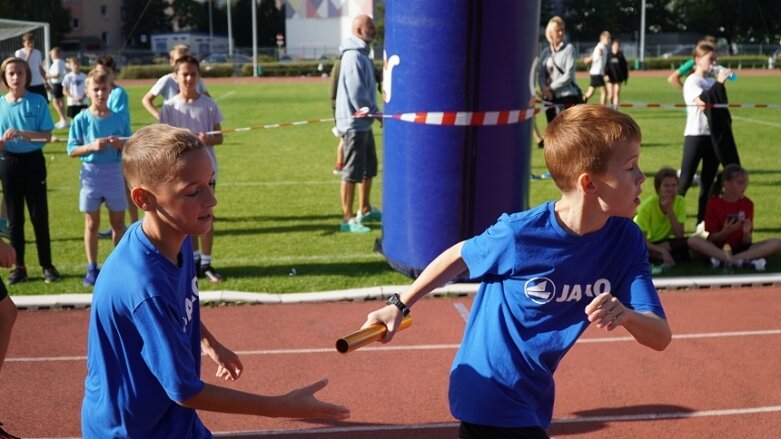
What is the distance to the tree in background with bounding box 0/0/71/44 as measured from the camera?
71.1m

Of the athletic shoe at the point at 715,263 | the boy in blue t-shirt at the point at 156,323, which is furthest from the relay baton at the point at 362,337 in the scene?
the athletic shoe at the point at 715,263

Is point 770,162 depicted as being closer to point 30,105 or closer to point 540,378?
point 30,105

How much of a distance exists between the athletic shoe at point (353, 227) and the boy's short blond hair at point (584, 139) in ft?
24.6

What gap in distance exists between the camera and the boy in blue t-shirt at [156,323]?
111 inches

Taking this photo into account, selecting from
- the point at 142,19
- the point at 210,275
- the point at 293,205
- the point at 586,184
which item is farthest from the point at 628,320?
the point at 142,19

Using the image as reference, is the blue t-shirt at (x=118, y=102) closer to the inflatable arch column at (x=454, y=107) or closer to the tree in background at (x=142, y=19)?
the inflatable arch column at (x=454, y=107)

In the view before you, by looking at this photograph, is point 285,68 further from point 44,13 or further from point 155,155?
point 155,155

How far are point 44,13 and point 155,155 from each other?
82175mm

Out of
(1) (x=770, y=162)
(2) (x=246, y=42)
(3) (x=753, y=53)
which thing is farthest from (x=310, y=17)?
(1) (x=770, y=162)

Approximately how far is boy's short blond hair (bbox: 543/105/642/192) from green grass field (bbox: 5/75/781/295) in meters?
5.34

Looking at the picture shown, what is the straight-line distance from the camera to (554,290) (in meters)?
3.31

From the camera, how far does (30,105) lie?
8.48 metres

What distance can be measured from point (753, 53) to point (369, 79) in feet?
216

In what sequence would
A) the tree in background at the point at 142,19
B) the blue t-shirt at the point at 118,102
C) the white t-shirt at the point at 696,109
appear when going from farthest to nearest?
1. the tree in background at the point at 142,19
2. the white t-shirt at the point at 696,109
3. the blue t-shirt at the point at 118,102
